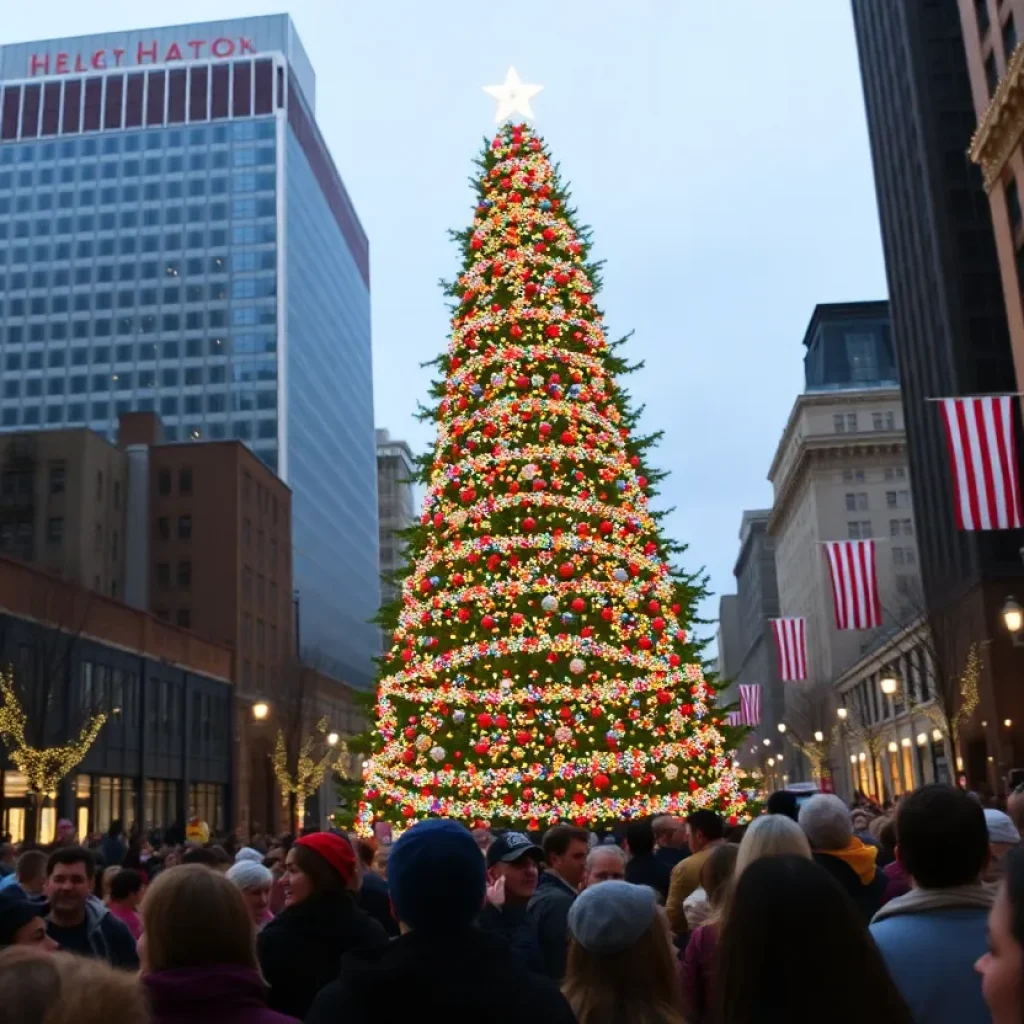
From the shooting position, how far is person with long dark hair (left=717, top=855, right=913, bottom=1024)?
3264 millimetres

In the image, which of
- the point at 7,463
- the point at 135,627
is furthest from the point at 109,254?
the point at 135,627

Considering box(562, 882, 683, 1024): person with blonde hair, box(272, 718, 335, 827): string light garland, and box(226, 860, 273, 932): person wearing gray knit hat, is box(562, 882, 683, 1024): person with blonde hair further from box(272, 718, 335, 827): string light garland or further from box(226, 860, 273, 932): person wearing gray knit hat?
box(272, 718, 335, 827): string light garland

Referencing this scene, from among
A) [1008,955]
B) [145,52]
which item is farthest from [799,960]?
[145,52]

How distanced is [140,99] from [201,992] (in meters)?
139

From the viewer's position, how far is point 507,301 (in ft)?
70.3

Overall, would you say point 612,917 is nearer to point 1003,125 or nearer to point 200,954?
point 200,954

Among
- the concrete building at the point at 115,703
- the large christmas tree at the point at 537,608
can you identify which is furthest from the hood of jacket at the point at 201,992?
the concrete building at the point at 115,703

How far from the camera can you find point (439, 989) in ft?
11.4

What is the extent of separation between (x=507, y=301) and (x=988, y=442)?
31.9 feet

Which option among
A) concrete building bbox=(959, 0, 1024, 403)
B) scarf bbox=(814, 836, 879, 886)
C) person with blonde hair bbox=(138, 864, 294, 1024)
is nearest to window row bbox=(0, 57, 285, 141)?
concrete building bbox=(959, 0, 1024, 403)

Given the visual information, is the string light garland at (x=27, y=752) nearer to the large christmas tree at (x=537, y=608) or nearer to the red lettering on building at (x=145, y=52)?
the large christmas tree at (x=537, y=608)

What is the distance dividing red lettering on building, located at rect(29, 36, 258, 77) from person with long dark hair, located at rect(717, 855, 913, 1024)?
140 meters

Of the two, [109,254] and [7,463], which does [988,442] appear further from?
[109,254]

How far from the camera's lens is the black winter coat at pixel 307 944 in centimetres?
577
